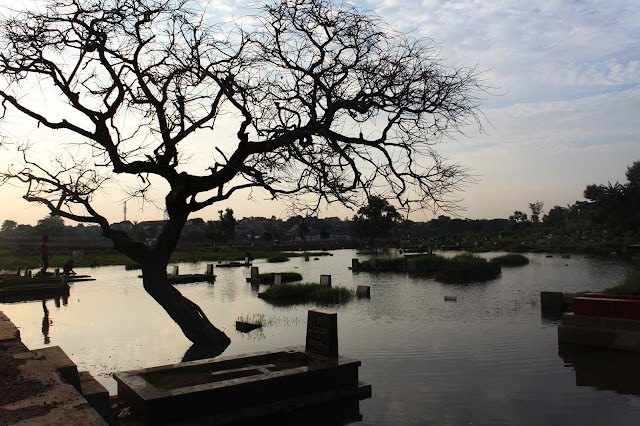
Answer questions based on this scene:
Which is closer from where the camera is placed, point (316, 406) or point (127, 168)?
point (316, 406)

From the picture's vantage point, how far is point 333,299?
2239 cm

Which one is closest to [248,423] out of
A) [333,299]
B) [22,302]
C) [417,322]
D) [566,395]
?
[566,395]

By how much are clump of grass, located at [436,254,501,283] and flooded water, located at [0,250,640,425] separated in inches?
164

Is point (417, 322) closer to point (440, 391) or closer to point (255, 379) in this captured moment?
point (440, 391)

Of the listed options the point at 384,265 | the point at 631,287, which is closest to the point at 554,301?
the point at 631,287

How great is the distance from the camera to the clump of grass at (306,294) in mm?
22625

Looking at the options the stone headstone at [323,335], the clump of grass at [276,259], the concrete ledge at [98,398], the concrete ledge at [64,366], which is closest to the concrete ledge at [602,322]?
the stone headstone at [323,335]

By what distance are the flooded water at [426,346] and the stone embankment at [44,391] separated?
9.32ft

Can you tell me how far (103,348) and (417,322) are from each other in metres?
9.21

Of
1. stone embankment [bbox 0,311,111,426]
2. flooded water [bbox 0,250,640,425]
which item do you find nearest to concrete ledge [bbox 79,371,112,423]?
stone embankment [bbox 0,311,111,426]

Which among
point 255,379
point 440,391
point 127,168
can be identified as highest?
point 127,168

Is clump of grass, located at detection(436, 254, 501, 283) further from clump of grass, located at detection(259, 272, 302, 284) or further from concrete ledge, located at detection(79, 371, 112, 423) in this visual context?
concrete ledge, located at detection(79, 371, 112, 423)

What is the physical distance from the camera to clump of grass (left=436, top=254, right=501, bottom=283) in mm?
30594

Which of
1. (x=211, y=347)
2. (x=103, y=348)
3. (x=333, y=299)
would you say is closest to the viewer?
(x=211, y=347)
